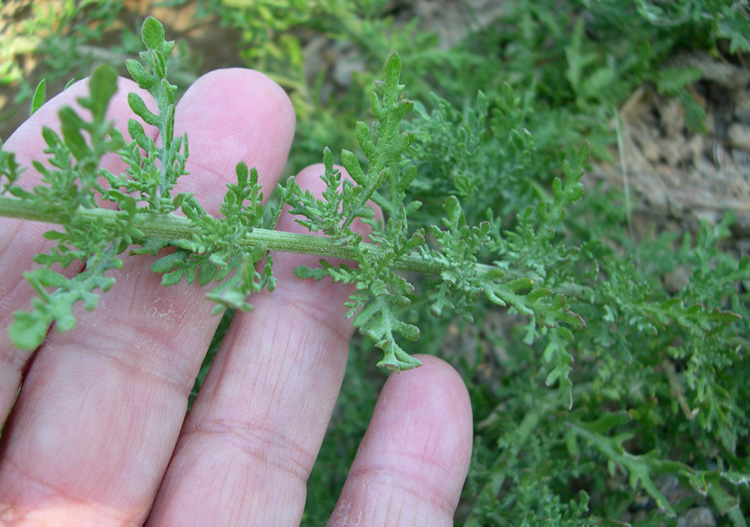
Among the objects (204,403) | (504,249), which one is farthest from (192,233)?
(504,249)

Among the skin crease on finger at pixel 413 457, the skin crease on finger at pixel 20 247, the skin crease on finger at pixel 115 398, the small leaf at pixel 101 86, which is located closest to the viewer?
the small leaf at pixel 101 86

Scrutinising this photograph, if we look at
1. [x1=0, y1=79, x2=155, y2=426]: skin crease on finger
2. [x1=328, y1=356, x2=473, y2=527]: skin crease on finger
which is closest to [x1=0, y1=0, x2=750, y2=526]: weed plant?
[x1=0, y1=79, x2=155, y2=426]: skin crease on finger

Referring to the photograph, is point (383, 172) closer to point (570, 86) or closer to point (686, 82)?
point (570, 86)

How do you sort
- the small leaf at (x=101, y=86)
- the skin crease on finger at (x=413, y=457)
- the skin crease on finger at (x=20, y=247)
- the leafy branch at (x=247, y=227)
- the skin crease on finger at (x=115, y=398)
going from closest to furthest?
1. the small leaf at (x=101, y=86)
2. the leafy branch at (x=247, y=227)
3. the skin crease on finger at (x=115, y=398)
4. the skin crease on finger at (x=20, y=247)
5. the skin crease on finger at (x=413, y=457)

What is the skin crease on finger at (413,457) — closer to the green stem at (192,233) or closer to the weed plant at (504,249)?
the weed plant at (504,249)

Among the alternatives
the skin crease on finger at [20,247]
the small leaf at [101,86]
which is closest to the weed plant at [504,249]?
the small leaf at [101,86]

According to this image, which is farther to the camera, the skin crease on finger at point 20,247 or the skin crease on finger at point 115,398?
the skin crease on finger at point 20,247

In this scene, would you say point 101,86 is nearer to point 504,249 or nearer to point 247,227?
point 247,227

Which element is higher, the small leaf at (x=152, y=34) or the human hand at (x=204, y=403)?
the small leaf at (x=152, y=34)

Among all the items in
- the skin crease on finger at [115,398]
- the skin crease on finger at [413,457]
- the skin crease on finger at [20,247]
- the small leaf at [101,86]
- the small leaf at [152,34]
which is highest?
the small leaf at [101,86]
